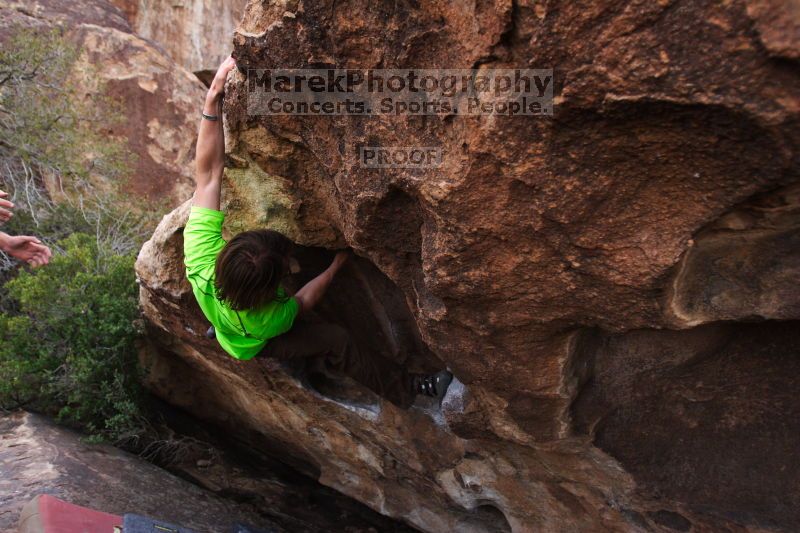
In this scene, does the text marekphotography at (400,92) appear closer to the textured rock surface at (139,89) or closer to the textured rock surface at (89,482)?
the textured rock surface at (89,482)

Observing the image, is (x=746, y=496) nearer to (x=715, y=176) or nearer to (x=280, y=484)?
(x=715, y=176)

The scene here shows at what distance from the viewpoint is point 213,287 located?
246 centimetres

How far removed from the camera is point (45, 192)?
5.30m

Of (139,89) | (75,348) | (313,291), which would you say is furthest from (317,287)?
(139,89)

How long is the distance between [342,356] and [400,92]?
1434 millimetres

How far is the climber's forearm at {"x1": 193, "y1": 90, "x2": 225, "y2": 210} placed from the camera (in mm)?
2400

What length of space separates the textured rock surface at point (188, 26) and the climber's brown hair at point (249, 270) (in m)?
7.05

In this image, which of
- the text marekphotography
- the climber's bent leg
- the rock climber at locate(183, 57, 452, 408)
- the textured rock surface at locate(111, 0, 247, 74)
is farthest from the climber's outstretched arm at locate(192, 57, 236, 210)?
the textured rock surface at locate(111, 0, 247, 74)

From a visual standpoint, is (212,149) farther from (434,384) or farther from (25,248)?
(434,384)

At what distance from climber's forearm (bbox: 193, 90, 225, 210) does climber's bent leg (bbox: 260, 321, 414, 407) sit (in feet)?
2.12

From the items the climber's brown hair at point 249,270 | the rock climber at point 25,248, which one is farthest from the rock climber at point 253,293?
the rock climber at point 25,248

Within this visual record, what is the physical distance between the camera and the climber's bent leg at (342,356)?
9.05 ft

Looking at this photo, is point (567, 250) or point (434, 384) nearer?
point (567, 250)

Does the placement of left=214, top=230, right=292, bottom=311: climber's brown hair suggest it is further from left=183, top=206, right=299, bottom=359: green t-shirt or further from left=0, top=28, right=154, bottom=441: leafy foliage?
left=0, top=28, right=154, bottom=441: leafy foliage
